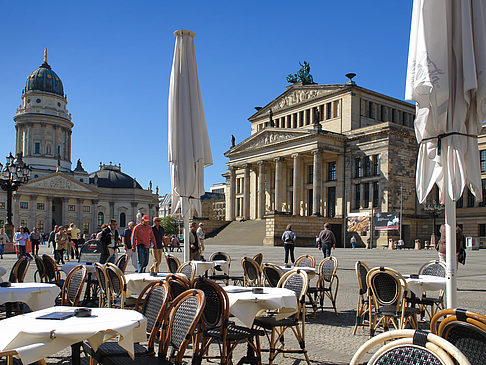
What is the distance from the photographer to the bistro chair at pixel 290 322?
5.75 metres

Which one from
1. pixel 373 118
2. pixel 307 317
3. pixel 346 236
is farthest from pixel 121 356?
pixel 373 118

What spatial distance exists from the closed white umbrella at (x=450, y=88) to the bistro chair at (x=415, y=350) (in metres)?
2.84

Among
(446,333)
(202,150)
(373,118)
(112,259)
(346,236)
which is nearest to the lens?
(446,333)

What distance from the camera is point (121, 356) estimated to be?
4.57 metres

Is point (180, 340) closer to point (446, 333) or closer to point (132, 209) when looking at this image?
point (446, 333)

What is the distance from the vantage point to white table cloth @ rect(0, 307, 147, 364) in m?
3.63

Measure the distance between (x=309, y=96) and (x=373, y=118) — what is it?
839 centimetres

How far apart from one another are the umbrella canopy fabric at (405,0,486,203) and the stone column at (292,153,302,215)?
48203 millimetres

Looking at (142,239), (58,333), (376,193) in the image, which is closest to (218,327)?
(58,333)

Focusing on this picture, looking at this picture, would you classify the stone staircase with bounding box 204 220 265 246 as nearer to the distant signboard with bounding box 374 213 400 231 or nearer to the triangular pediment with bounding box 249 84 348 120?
the distant signboard with bounding box 374 213 400 231

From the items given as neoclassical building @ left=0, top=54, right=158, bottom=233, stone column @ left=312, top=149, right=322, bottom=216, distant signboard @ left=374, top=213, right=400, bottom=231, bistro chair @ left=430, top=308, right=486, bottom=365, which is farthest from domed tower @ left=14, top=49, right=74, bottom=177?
bistro chair @ left=430, top=308, right=486, bottom=365

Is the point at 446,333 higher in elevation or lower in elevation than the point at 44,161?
lower

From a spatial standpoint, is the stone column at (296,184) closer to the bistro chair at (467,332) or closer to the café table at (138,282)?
the café table at (138,282)

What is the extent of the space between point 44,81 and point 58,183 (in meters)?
26.1
